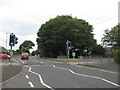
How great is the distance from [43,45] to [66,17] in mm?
11492

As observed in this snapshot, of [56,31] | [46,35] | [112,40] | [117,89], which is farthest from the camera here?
[112,40]

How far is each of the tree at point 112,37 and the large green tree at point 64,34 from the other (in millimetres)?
12804

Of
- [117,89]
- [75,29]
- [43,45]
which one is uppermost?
[75,29]

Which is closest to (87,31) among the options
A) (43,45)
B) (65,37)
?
(65,37)

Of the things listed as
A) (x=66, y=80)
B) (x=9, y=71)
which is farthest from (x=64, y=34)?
(x=66, y=80)

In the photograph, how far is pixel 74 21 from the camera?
63.1 meters

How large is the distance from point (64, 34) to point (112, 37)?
2505cm

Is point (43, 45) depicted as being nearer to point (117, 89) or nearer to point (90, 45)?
point (90, 45)

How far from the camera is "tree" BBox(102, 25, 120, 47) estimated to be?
77.0 metres

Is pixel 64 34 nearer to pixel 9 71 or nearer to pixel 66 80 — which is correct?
pixel 9 71

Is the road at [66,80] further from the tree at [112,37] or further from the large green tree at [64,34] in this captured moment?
the tree at [112,37]

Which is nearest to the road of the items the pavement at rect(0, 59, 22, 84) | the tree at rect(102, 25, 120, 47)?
the pavement at rect(0, 59, 22, 84)

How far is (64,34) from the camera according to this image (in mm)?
62219

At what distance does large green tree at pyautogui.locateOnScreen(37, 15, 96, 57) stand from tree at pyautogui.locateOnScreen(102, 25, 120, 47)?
12804 mm
